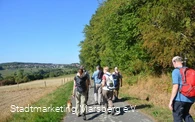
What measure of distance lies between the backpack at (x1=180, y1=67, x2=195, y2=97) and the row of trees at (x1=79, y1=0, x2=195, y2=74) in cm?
868

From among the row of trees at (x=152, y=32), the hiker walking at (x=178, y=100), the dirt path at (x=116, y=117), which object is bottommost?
the dirt path at (x=116, y=117)

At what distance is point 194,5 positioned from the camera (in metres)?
14.5

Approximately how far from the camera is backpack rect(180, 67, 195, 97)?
5.82m

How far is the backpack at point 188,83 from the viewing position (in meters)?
5.82

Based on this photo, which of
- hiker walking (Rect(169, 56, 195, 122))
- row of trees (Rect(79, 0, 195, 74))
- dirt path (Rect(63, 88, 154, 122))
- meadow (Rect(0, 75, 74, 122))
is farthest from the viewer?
meadow (Rect(0, 75, 74, 122))

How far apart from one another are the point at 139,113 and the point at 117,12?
14112mm

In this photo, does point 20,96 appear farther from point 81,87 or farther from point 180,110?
point 180,110

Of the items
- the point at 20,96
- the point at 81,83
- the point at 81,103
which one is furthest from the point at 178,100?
the point at 20,96

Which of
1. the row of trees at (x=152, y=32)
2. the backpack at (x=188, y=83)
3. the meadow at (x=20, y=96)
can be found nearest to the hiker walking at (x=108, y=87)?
the backpack at (x=188, y=83)

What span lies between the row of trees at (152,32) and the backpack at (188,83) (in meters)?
8.68

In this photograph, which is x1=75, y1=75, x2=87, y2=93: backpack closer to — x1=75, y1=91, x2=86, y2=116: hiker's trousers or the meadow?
x1=75, y1=91, x2=86, y2=116: hiker's trousers

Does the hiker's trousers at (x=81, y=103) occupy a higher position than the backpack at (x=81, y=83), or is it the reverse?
the backpack at (x=81, y=83)

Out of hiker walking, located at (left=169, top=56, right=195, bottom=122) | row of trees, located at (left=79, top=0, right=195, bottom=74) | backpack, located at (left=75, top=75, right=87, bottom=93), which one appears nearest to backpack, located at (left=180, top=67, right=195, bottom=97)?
hiker walking, located at (left=169, top=56, right=195, bottom=122)

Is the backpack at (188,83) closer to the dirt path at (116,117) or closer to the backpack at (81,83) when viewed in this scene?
the dirt path at (116,117)
